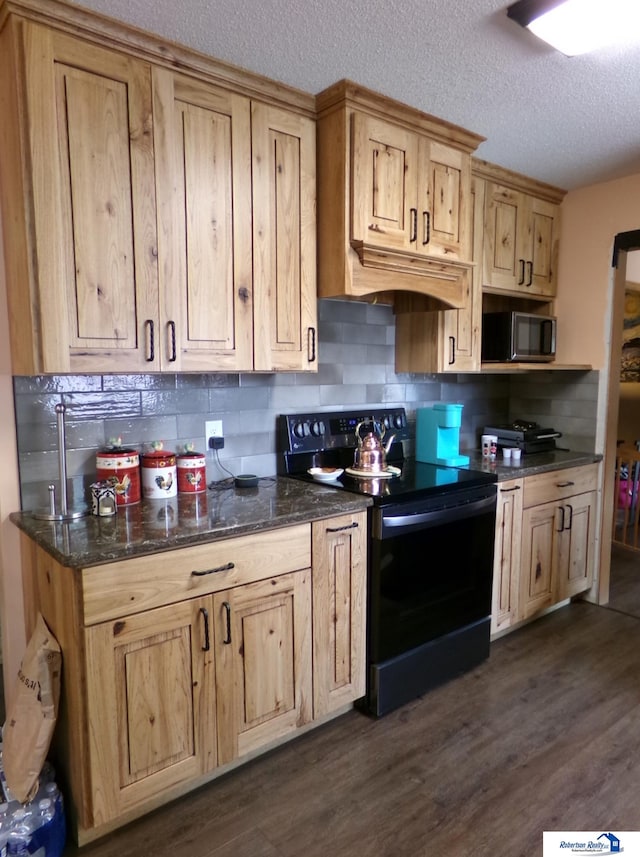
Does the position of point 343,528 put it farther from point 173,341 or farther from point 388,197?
point 388,197

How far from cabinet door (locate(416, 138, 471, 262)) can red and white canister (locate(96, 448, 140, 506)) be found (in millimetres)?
1470

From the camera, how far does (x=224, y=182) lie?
195 cm

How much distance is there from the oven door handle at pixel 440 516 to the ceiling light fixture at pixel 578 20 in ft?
5.41

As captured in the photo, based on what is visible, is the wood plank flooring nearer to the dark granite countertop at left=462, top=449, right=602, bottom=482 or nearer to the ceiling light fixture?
the dark granite countertop at left=462, top=449, right=602, bottom=482

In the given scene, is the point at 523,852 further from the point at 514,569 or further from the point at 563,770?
the point at 514,569

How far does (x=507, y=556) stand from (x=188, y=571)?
1730 millimetres

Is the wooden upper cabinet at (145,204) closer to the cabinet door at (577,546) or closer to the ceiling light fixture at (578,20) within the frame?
the ceiling light fixture at (578,20)

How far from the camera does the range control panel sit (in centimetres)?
254

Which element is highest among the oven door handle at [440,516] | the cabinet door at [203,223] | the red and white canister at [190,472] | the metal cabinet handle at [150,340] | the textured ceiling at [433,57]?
the textured ceiling at [433,57]

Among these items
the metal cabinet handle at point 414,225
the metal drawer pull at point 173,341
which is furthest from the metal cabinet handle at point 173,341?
the metal cabinet handle at point 414,225

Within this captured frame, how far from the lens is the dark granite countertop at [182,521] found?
1.54 meters

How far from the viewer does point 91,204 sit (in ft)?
5.51

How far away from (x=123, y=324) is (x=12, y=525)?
777mm
